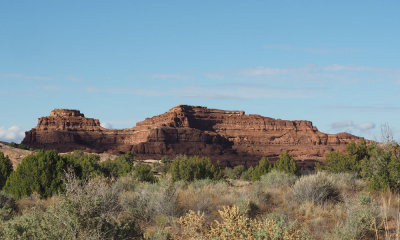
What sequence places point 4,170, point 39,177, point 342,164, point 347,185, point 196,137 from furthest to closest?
point 196,137 → point 342,164 → point 4,170 → point 39,177 → point 347,185

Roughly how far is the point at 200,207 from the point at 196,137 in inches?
4072

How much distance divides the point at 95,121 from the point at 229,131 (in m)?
41.9

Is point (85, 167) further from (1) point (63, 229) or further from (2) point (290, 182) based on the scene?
(1) point (63, 229)

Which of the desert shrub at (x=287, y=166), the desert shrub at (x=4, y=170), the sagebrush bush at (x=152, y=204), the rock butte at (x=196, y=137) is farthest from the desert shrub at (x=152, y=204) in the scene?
the rock butte at (x=196, y=137)

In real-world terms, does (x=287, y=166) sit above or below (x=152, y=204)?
above

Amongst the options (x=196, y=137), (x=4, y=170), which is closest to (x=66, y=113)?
(x=196, y=137)

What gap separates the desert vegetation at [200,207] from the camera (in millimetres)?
6980

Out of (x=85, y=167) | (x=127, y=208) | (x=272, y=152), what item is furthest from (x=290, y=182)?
(x=272, y=152)

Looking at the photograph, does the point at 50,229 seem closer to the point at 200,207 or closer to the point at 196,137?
the point at 200,207

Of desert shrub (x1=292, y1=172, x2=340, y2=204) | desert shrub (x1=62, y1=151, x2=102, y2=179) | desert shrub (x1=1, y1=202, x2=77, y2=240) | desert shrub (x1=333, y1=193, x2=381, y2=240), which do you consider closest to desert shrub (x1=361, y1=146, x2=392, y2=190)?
desert shrub (x1=292, y1=172, x2=340, y2=204)

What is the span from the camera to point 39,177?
1995 centimetres

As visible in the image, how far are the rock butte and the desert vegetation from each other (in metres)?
78.8

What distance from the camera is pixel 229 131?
13262 cm

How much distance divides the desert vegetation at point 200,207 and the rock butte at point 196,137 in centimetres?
7879
